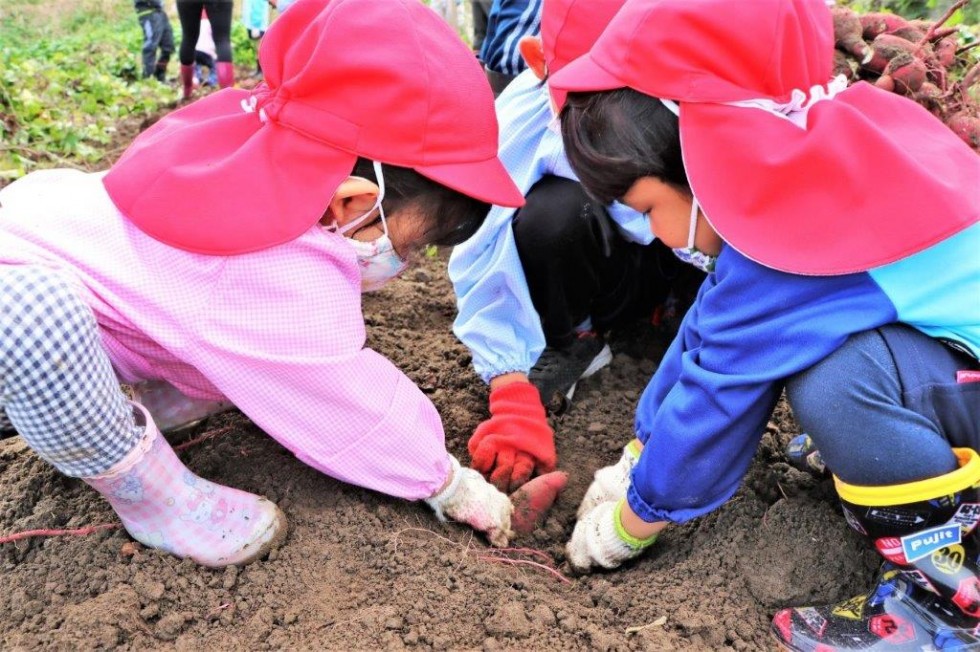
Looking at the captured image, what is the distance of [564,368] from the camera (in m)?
2.21

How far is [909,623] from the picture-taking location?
136 centimetres

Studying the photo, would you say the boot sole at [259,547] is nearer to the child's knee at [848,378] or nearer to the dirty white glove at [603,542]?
the dirty white glove at [603,542]

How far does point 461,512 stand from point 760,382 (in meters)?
0.68

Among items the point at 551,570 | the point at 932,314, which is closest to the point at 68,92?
the point at 551,570

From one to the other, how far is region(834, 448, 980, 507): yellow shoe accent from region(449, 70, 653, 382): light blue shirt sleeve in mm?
903

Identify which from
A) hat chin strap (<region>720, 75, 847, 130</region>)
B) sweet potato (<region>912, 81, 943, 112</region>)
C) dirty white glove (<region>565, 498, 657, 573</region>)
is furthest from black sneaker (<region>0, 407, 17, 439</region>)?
sweet potato (<region>912, 81, 943, 112</region>)

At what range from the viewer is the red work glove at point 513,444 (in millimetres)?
1885

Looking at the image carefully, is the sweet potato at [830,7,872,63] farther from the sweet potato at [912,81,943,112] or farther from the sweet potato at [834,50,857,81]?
the sweet potato at [912,81,943,112]

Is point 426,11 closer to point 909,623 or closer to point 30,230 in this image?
point 30,230

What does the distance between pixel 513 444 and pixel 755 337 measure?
29.2 inches

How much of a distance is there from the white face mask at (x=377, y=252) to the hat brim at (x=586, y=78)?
1.18ft

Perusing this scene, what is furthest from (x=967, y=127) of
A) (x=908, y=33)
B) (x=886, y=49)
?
(x=908, y=33)

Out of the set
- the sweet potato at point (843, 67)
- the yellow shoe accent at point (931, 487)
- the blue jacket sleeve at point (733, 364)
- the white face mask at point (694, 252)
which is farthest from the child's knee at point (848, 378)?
the sweet potato at point (843, 67)

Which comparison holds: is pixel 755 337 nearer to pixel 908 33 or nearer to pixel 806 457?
pixel 806 457
